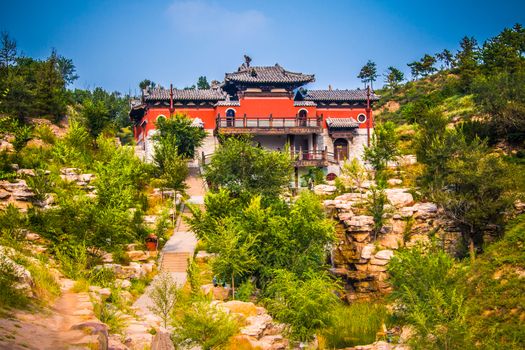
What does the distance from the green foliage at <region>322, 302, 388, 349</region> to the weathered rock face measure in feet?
6.73

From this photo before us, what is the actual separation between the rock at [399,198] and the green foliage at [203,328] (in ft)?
58.3

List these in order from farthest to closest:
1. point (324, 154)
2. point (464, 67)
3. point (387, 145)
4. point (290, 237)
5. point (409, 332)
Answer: point (464, 67)
point (324, 154)
point (387, 145)
point (290, 237)
point (409, 332)

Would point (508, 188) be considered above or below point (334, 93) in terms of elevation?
below

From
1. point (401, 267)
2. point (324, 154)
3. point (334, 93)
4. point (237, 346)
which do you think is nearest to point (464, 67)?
point (334, 93)

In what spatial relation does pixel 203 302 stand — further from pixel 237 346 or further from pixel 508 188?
pixel 508 188

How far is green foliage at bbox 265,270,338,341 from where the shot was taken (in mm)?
20328

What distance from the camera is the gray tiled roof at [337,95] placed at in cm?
4597

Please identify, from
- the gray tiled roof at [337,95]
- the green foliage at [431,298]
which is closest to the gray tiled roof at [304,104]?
the gray tiled roof at [337,95]

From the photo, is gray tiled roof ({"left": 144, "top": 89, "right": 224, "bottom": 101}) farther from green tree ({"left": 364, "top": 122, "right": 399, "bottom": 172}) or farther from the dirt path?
the dirt path

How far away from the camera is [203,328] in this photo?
1658 centimetres

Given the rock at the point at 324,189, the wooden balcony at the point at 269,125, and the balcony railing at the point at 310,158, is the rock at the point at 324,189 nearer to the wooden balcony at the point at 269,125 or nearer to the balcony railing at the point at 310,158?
the balcony railing at the point at 310,158

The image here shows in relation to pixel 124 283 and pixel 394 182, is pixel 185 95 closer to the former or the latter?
pixel 394 182

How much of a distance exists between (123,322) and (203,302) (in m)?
2.38

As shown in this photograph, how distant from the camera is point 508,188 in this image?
94.5 feet
